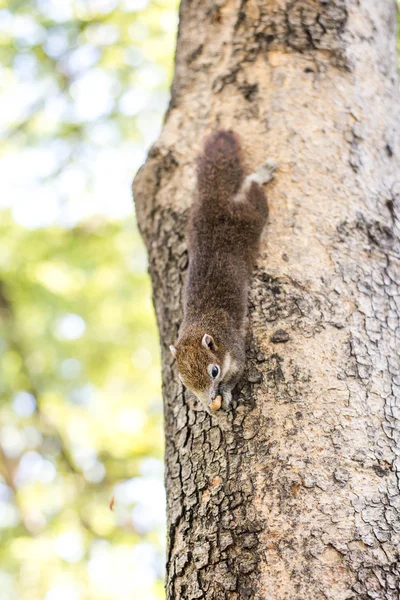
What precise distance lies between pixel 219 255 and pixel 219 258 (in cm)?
1

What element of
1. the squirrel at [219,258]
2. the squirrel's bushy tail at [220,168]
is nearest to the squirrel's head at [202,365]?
the squirrel at [219,258]

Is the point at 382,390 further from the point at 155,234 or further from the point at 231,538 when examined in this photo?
the point at 155,234

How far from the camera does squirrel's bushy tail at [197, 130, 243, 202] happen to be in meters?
2.87

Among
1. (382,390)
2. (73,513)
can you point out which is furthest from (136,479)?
(382,390)

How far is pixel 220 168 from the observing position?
2963 millimetres

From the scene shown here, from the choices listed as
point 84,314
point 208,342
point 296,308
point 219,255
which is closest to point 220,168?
point 219,255

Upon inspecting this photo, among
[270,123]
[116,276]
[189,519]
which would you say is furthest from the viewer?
[116,276]

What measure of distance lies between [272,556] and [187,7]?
9.51 feet

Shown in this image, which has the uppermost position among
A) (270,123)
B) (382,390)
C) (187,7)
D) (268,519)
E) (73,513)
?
(187,7)

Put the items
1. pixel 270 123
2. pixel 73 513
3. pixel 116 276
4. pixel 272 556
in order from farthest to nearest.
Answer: pixel 73 513, pixel 116 276, pixel 270 123, pixel 272 556

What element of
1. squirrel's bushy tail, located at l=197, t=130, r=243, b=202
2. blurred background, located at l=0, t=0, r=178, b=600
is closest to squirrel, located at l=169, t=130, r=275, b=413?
squirrel's bushy tail, located at l=197, t=130, r=243, b=202

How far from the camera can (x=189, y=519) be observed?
212 centimetres

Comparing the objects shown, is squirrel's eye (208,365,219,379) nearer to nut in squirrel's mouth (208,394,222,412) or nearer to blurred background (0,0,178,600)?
nut in squirrel's mouth (208,394,222,412)

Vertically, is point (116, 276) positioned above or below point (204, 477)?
below
